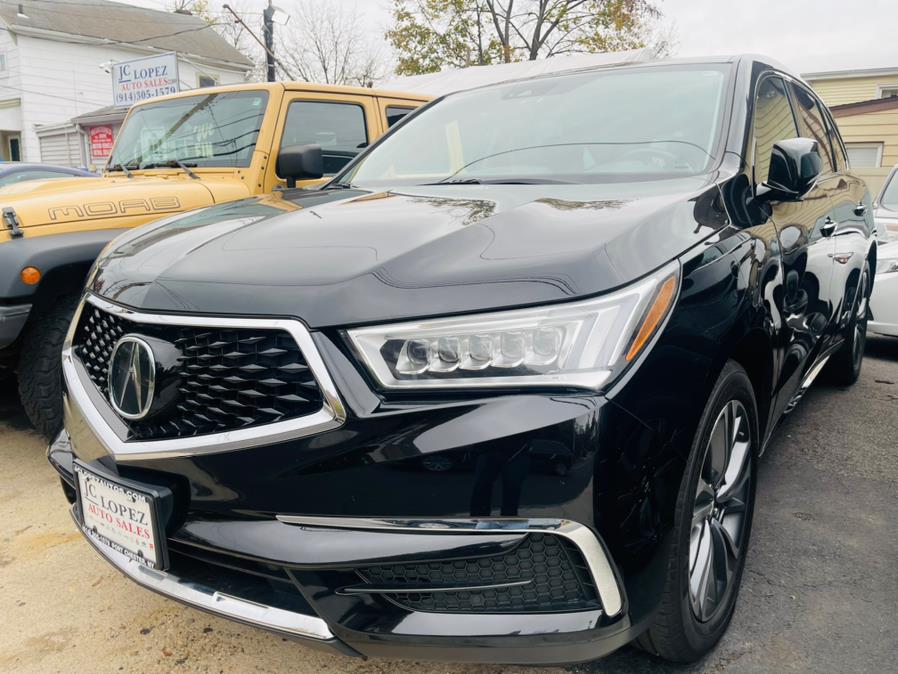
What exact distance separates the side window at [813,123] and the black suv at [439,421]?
4.87ft

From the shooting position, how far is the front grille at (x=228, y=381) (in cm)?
150

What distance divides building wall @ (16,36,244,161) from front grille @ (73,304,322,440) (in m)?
26.4

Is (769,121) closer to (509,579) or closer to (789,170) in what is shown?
(789,170)

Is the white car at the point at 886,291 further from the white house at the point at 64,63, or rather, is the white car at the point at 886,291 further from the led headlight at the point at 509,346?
the white house at the point at 64,63

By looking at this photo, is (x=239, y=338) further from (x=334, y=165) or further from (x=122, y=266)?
(x=334, y=165)

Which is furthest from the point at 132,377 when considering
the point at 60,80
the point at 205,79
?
the point at 205,79

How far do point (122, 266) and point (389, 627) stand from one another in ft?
3.91

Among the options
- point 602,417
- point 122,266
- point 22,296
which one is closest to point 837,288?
point 602,417

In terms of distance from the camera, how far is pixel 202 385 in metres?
1.59

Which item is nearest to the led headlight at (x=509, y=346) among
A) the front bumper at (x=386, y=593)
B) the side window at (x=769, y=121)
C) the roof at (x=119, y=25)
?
the front bumper at (x=386, y=593)

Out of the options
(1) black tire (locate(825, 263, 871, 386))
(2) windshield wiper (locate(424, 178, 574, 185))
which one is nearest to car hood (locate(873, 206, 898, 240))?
(1) black tire (locate(825, 263, 871, 386))

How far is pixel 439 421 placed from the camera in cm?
141

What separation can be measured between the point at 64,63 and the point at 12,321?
26.7 m

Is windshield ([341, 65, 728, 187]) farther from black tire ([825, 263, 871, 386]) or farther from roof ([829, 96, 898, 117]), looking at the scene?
roof ([829, 96, 898, 117])
